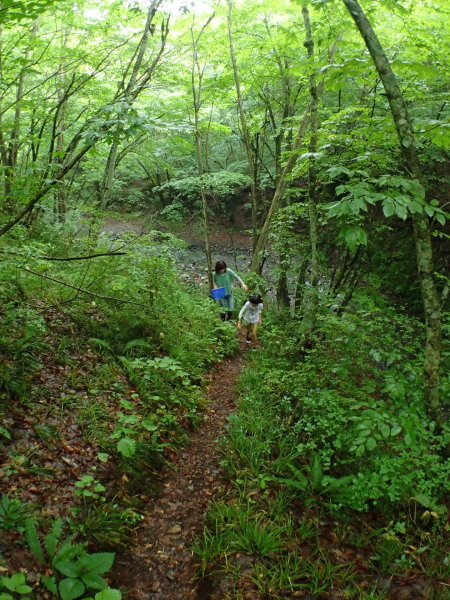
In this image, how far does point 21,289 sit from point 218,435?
371 cm

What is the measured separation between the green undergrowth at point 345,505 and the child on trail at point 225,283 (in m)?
5.26

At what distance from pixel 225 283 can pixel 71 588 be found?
7.94 meters

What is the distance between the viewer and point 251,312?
8.89 m

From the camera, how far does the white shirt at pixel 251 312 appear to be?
346 inches

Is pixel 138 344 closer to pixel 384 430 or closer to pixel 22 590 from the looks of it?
Result: pixel 22 590

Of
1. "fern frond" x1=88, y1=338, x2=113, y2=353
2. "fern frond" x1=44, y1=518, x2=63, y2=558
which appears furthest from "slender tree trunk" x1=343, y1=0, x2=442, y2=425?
"fern frond" x1=88, y1=338, x2=113, y2=353

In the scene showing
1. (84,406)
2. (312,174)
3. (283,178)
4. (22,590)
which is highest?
(283,178)

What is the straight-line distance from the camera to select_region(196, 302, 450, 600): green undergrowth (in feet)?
11.0

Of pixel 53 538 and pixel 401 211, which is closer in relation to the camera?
pixel 401 211

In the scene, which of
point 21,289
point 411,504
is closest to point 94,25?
point 21,289

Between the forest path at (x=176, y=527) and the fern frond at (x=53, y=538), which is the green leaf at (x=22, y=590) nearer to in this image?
the fern frond at (x=53, y=538)

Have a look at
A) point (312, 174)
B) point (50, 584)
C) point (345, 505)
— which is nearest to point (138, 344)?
point (50, 584)

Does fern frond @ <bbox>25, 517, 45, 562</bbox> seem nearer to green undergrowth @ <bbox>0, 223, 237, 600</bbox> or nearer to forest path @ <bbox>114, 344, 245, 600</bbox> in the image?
green undergrowth @ <bbox>0, 223, 237, 600</bbox>

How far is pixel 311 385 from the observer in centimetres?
535
